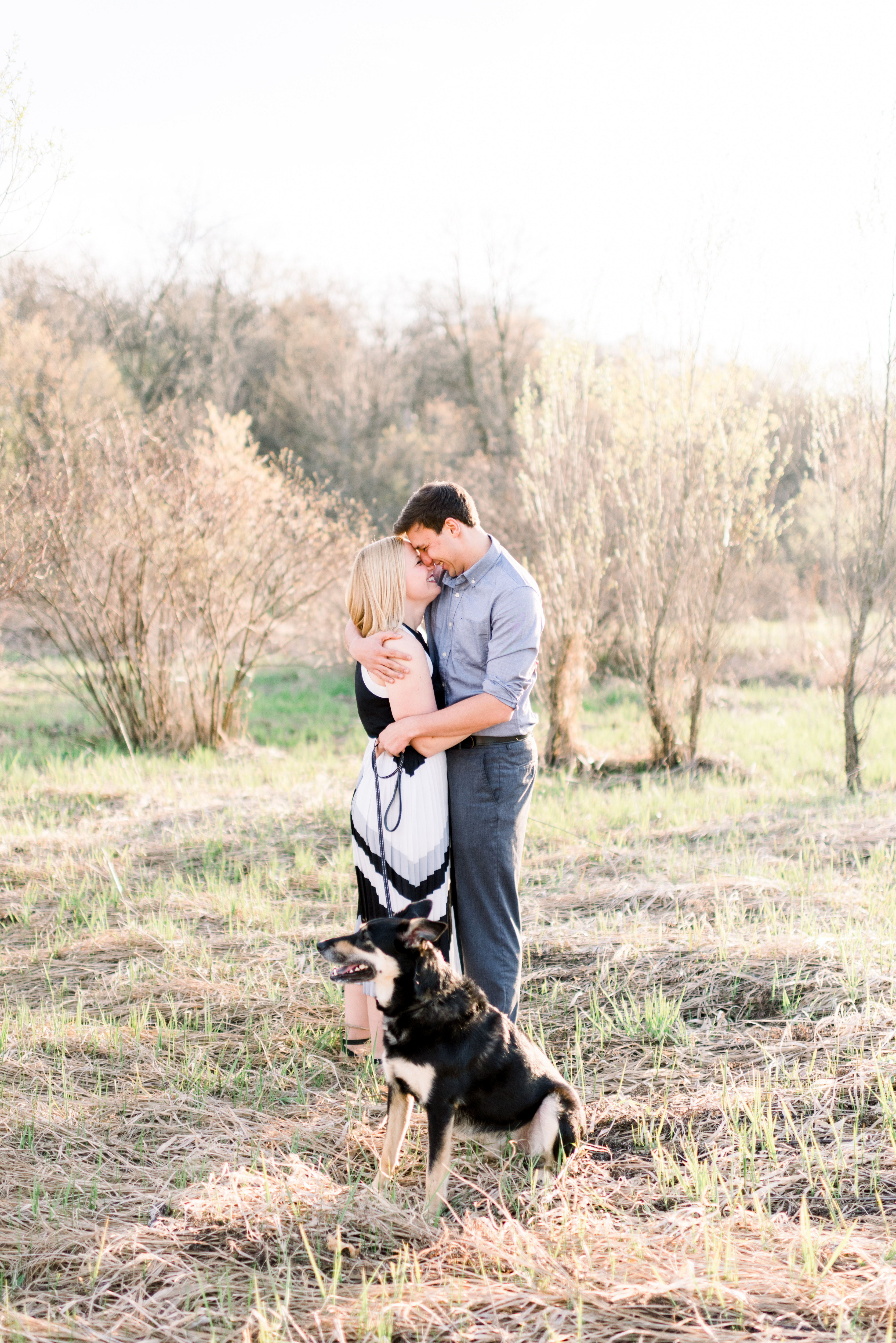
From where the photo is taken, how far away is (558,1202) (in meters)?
2.65

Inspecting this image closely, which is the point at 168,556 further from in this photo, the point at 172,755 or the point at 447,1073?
the point at 447,1073

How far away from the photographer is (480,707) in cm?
307

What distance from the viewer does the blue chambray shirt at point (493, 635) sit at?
311 cm

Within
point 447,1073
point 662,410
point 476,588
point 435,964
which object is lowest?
point 447,1073

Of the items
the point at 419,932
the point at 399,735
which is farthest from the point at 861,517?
the point at 419,932

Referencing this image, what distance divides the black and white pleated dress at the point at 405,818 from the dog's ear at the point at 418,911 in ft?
0.36

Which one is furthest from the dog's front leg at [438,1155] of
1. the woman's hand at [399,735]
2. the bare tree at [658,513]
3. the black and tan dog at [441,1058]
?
the bare tree at [658,513]

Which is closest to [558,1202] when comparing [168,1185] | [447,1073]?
[447,1073]

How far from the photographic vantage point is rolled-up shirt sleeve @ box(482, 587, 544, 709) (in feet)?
10.1

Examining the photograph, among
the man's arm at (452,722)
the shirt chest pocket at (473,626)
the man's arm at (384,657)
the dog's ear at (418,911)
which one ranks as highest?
the shirt chest pocket at (473,626)

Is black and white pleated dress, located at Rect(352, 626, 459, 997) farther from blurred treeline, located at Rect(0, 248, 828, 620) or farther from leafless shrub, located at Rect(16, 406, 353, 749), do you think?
blurred treeline, located at Rect(0, 248, 828, 620)

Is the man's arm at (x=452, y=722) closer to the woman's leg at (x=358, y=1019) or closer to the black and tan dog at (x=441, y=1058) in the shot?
the black and tan dog at (x=441, y=1058)

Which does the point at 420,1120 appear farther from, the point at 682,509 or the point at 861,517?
the point at 861,517

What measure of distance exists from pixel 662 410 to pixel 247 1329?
852 cm
